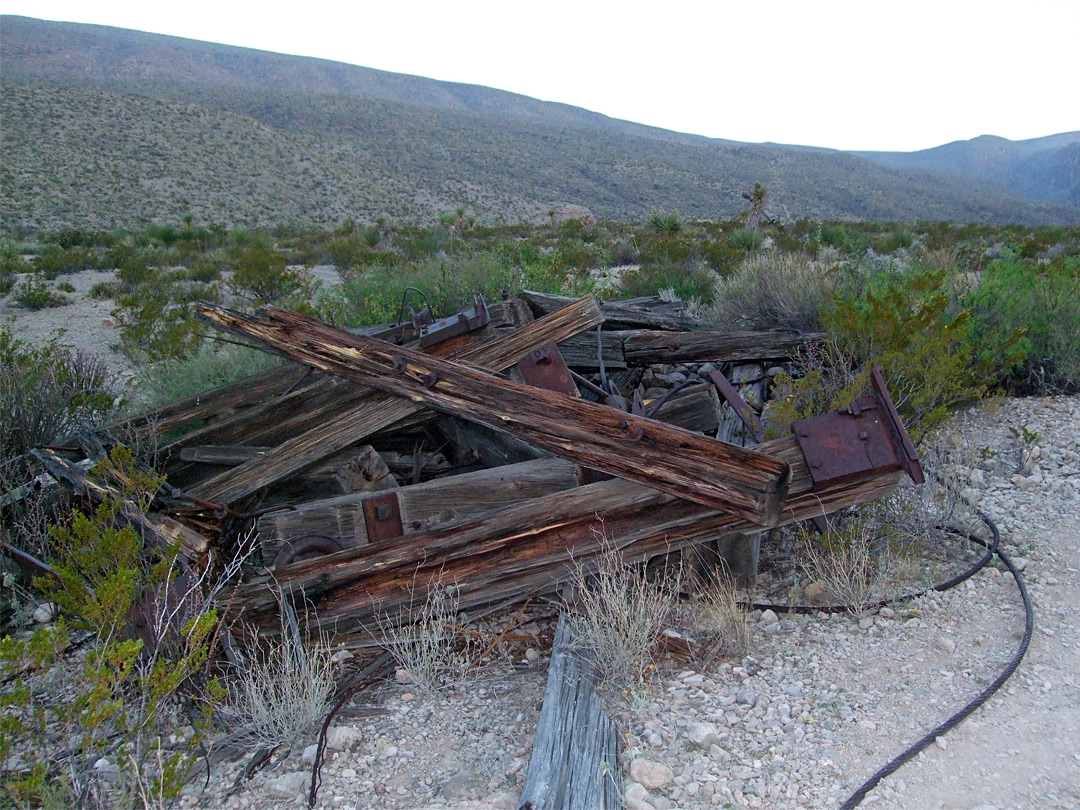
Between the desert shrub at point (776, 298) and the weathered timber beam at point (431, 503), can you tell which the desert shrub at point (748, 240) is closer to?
the desert shrub at point (776, 298)

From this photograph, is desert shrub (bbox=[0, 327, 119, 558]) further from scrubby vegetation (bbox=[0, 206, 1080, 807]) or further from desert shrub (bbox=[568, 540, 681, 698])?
desert shrub (bbox=[568, 540, 681, 698])

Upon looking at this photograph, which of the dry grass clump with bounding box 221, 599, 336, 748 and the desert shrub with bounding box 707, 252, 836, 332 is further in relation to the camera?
the desert shrub with bounding box 707, 252, 836, 332

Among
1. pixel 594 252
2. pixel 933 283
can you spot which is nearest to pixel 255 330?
pixel 933 283

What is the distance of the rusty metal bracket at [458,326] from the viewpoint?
145 inches

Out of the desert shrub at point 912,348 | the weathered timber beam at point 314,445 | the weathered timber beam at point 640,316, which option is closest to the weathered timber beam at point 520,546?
the weathered timber beam at point 314,445

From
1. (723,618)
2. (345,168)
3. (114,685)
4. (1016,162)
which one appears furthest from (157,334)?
(1016,162)

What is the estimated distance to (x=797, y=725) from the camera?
244 cm

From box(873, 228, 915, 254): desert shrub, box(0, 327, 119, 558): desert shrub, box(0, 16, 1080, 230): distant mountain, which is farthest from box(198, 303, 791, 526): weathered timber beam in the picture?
box(0, 16, 1080, 230): distant mountain

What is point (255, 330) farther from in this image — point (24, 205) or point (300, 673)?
point (24, 205)

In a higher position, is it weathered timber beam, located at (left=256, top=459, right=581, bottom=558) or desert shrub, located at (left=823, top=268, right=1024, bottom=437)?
desert shrub, located at (left=823, top=268, right=1024, bottom=437)

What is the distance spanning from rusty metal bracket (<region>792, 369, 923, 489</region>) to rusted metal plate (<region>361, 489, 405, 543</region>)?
1.72 m

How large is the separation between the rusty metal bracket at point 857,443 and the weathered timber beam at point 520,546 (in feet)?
0.19

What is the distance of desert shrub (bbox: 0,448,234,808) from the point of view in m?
2.08

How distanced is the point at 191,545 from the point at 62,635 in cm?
49
